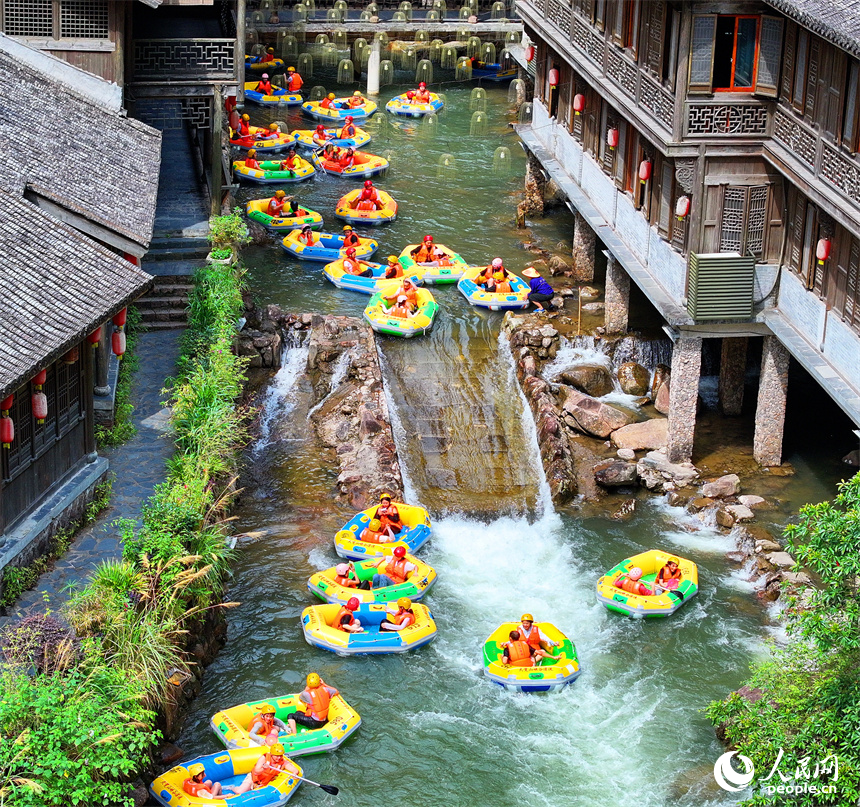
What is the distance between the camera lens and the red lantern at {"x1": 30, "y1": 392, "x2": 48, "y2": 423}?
23.4 meters

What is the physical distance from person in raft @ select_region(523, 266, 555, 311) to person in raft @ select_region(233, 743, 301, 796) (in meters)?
17.3

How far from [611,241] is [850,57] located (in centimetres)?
908

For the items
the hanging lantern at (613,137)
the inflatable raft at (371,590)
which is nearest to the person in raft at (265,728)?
the inflatable raft at (371,590)

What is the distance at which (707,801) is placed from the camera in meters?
21.8

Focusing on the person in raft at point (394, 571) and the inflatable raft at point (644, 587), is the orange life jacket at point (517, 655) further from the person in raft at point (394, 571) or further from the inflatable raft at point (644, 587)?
the person in raft at point (394, 571)

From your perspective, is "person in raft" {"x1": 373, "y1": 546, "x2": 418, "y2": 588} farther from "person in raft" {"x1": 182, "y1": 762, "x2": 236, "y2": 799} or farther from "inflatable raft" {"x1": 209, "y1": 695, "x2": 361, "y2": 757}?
"person in raft" {"x1": 182, "y1": 762, "x2": 236, "y2": 799}

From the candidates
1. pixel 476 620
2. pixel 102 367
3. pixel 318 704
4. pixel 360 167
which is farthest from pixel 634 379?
pixel 360 167

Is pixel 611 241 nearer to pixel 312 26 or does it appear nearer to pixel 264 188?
pixel 264 188

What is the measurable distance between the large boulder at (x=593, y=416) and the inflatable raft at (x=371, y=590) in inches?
248

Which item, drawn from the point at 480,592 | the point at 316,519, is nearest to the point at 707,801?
the point at 480,592

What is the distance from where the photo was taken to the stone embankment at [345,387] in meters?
30.2

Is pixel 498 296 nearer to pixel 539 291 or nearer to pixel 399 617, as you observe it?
pixel 539 291

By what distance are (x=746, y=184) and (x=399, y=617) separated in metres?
11.3

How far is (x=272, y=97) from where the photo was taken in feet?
178
